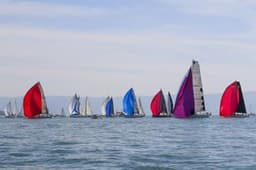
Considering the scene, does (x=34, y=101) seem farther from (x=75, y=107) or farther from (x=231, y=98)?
(x=75, y=107)

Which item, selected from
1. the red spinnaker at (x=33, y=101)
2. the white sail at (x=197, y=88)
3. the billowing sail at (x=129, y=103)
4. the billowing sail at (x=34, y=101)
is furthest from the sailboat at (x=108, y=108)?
the white sail at (x=197, y=88)

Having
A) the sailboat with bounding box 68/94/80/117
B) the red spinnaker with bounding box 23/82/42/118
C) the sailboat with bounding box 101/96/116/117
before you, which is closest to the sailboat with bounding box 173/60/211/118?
the red spinnaker with bounding box 23/82/42/118

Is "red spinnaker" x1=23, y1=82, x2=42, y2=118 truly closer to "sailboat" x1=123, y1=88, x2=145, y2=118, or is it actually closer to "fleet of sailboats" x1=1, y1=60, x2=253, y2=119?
"fleet of sailboats" x1=1, y1=60, x2=253, y2=119

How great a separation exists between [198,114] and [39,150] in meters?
75.8

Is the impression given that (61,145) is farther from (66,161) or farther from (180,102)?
(180,102)

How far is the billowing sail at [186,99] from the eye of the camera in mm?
109688

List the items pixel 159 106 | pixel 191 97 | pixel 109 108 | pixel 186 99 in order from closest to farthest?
pixel 186 99
pixel 191 97
pixel 159 106
pixel 109 108

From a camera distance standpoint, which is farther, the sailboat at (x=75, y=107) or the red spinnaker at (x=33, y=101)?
the sailboat at (x=75, y=107)

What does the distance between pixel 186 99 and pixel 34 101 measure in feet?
107

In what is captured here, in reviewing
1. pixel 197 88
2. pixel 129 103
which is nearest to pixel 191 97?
pixel 197 88

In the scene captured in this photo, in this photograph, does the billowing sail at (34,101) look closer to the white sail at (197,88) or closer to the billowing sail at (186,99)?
the billowing sail at (186,99)

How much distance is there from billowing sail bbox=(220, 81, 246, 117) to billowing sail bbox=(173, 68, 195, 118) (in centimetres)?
1283

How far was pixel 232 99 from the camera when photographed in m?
122

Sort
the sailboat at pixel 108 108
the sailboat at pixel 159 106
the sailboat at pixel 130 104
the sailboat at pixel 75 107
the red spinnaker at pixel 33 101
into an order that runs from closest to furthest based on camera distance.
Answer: the red spinnaker at pixel 33 101 < the sailboat at pixel 159 106 < the sailboat at pixel 130 104 < the sailboat at pixel 108 108 < the sailboat at pixel 75 107
